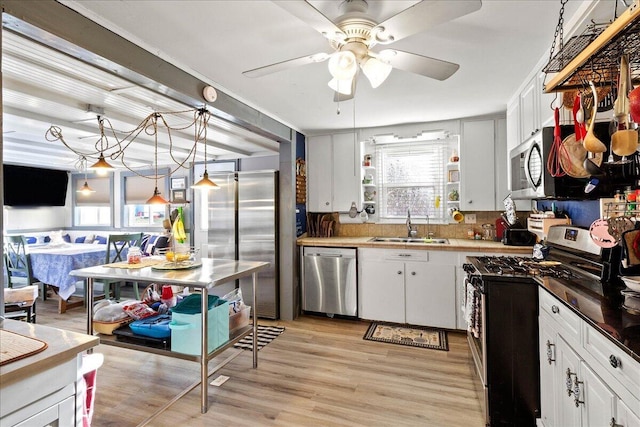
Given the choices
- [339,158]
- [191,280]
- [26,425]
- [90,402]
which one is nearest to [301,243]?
[339,158]

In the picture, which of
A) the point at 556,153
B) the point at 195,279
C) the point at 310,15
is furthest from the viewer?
the point at 195,279

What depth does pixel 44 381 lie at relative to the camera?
1.02 m

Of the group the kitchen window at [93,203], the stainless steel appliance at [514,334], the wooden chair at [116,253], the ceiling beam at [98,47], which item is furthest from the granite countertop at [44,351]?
the kitchen window at [93,203]

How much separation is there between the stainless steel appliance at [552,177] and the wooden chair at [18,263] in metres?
5.85

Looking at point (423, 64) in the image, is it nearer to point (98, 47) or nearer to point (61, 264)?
point (98, 47)

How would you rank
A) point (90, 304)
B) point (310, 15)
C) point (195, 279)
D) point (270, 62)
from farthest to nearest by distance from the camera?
point (90, 304) → point (270, 62) → point (195, 279) → point (310, 15)

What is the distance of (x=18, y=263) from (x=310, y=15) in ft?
18.1

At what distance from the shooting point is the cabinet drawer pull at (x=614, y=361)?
3.35 ft

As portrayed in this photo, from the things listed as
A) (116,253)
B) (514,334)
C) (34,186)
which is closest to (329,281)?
(514,334)

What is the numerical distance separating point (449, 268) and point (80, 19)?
3.45 meters

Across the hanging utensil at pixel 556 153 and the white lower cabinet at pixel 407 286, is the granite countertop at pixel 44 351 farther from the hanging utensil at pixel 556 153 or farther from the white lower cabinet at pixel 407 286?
the white lower cabinet at pixel 407 286

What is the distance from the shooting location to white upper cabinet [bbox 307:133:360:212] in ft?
13.6

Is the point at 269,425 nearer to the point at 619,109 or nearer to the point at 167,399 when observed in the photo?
the point at 167,399

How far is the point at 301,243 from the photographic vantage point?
402cm
